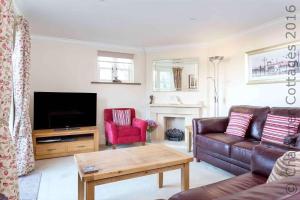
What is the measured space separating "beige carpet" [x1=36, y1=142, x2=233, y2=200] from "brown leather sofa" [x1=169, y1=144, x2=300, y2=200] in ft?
3.13

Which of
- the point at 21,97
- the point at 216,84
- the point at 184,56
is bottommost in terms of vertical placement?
the point at 21,97

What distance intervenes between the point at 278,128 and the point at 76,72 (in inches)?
149

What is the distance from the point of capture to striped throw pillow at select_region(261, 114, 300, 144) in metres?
2.59

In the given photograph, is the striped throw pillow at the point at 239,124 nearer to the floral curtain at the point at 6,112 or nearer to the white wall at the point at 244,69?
the white wall at the point at 244,69

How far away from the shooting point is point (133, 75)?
16.5 feet

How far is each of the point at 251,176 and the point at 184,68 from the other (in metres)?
3.41

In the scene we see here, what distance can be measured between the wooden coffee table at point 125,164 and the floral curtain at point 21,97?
48.8 inches

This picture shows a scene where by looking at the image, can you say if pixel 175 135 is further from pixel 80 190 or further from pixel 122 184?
pixel 80 190

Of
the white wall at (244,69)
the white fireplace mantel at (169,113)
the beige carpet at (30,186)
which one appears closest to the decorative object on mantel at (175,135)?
the white fireplace mantel at (169,113)

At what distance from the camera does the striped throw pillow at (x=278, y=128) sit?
102 inches

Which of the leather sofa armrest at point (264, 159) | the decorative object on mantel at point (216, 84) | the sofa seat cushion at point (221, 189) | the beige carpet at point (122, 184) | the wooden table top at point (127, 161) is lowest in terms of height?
the beige carpet at point (122, 184)

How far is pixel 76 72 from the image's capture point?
14.3ft

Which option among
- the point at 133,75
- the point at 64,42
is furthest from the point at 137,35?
the point at 64,42

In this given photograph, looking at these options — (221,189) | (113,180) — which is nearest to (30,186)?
(113,180)
